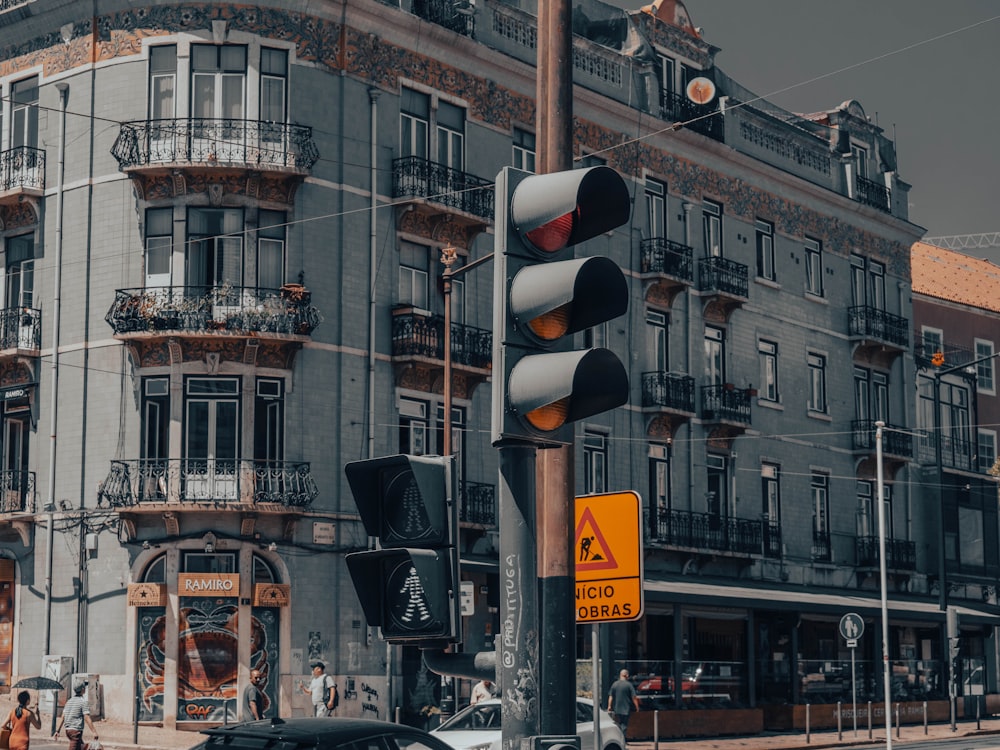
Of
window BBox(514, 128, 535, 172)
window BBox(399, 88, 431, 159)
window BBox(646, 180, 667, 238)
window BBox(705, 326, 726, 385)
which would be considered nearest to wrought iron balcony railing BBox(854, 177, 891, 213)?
window BBox(705, 326, 726, 385)

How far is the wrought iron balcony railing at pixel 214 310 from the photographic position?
35.7m

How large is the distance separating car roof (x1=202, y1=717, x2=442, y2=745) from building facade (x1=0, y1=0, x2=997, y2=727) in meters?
22.7

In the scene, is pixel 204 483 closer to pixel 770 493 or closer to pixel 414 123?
pixel 414 123

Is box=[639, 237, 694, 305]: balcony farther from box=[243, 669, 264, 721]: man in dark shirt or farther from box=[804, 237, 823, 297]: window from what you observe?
box=[243, 669, 264, 721]: man in dark shirt

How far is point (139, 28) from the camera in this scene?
37469mm

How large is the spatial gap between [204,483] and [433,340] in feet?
22.0

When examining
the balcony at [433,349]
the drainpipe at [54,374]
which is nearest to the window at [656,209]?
the balcony at [433,349]

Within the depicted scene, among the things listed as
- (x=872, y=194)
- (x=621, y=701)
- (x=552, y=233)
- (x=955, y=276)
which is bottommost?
(x=621, y=701)

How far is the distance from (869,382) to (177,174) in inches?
1108

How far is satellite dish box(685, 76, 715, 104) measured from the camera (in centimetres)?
4900

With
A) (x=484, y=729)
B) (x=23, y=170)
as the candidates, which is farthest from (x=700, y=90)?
(x=484, y=729)

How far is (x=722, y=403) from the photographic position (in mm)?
47812

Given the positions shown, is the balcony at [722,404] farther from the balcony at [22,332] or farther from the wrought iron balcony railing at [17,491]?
the wrought iron balcony railing at [17,491]

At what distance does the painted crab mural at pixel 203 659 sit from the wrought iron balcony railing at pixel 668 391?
14721 mm
